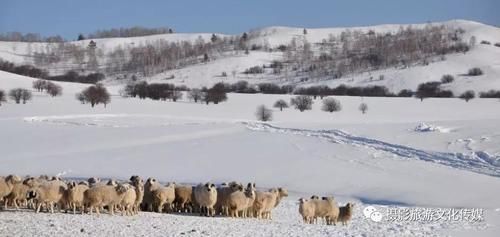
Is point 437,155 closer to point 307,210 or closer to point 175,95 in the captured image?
point 307,210

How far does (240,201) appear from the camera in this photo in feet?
40.0

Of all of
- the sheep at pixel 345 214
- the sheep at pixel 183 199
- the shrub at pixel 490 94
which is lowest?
the sheep at pixel 345 214

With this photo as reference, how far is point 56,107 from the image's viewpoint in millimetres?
54969

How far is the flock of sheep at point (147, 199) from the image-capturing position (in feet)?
37.3

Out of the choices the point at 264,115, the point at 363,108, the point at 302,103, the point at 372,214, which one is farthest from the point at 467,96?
the point at 372,214

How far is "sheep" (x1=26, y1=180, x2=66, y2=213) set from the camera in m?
11.3

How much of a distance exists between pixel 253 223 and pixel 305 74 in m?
107

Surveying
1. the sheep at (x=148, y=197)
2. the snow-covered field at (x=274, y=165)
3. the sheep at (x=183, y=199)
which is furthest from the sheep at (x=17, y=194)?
the sheep at (x=183, y=199)

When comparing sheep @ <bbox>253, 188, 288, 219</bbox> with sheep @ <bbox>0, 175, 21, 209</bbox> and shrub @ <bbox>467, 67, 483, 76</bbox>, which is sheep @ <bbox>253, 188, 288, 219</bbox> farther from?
shrub @ <bbox>467, 67, 483, 76</bbox>

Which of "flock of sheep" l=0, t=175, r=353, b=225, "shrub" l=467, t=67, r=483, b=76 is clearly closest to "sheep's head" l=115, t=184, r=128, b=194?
"flock of sheep" l=0, t=175, r=353, b=225

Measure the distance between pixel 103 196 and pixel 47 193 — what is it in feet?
3.06

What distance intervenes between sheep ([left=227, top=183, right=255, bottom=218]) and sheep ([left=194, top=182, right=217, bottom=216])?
1.01 feet

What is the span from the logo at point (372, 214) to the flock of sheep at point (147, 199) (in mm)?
1073

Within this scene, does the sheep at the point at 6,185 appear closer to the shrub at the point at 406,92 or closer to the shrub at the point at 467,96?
the shrub at the point at 467,96
